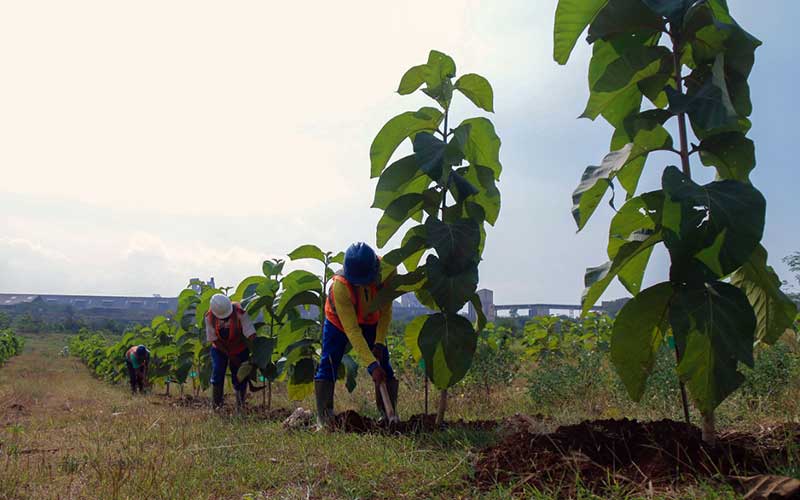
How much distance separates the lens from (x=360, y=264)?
4828 millimetres

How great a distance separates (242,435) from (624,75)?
3.64 meters

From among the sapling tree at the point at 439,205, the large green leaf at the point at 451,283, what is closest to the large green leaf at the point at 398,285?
the sapling tree at the point at 439,205

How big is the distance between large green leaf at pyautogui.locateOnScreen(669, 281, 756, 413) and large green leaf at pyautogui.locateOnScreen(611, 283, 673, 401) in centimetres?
18

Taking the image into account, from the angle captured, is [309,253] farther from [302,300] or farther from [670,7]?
[670,7]

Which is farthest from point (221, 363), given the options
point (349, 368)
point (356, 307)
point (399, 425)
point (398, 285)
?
point (398, 285)

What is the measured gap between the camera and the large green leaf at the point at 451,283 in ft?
12.7

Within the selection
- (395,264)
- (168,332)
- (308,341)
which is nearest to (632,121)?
(395,264)

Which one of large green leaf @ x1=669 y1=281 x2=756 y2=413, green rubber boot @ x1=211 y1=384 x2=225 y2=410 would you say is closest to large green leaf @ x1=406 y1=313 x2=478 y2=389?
large green leaf @ x1=669 y1=281 x2=756 y2=413

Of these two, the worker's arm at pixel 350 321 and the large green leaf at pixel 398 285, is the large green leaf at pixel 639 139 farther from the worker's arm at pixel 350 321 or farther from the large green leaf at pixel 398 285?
the worker's arm at pixel 350 321

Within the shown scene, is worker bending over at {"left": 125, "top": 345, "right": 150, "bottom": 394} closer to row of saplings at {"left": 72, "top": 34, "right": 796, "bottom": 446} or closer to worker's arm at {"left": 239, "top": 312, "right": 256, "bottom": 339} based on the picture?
worker's arm at {"left": 239, "top": 312, "right": 256, "bottom": 339}

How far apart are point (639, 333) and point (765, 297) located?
2.27ft

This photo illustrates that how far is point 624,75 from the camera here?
297cm

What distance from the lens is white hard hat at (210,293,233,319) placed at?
7.37m

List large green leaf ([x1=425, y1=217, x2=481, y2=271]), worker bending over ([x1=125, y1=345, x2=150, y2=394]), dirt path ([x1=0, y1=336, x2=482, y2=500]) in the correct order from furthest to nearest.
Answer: worker bending over ([x1=125, y1=345, x2=150, y2=394])
large green leaf ([x1=425, y1=217, x2=481, y2=271])
dirt path ([x1=0, y1=336, x2=482, y2=500])
